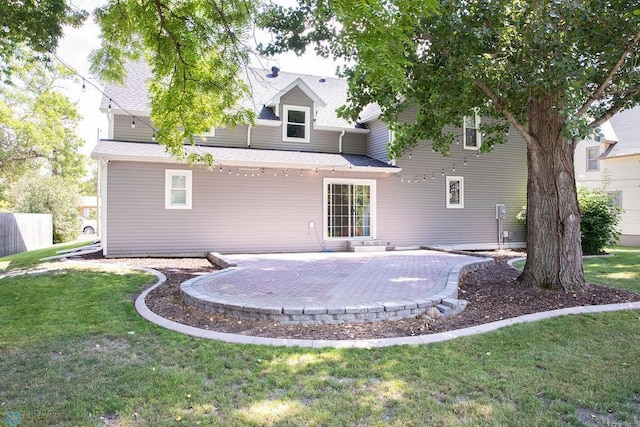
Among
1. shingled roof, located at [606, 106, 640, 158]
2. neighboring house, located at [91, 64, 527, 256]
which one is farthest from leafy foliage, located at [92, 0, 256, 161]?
shingled roof, located at [606, 106, 640, 158]

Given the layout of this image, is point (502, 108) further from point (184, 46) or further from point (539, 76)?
point (184, 46)

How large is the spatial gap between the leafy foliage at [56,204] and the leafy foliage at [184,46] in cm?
1884

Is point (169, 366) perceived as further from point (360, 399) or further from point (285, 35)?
point (285, 35)

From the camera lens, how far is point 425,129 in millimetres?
8852

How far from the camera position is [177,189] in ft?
41.7

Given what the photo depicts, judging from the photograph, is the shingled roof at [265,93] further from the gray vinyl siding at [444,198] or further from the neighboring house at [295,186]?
the gray vinyl siding at [444,198]

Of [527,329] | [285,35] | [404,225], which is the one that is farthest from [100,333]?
[404,225]

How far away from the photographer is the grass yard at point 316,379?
2.86 meters

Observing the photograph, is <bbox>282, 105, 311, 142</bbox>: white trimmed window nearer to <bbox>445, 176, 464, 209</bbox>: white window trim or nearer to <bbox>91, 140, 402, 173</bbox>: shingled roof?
<bbox>91, 140, 402, 173</bbox>: shingled roof

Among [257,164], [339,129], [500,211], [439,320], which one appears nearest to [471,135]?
[500,211]

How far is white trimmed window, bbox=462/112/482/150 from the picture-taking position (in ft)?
52.7

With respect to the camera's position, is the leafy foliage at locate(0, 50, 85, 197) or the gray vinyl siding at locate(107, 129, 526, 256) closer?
the gray vinyl siding at locate(107, 129, 526, 256)

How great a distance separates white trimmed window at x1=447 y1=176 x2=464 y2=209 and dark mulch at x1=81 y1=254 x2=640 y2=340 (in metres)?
7.58

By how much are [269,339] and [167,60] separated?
517cm
